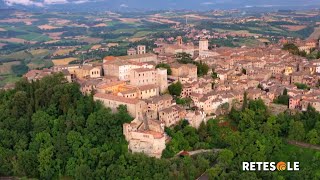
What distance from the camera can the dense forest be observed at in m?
25.1

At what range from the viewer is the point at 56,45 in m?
81.2

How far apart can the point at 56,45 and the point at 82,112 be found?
53984 millimetres

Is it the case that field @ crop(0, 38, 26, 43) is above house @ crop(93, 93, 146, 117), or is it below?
below

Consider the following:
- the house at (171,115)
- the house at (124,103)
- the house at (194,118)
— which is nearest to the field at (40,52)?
the house at (124,103)

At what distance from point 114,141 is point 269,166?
9.21 meters

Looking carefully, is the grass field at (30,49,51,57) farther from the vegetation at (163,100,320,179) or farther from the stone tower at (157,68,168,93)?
the vegetation at (163,100,320,179)

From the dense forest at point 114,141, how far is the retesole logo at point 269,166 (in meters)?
0.33

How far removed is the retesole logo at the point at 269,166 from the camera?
25344 mm

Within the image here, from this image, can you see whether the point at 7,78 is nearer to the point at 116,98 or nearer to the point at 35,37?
the point at 116,98

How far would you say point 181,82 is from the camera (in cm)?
3322

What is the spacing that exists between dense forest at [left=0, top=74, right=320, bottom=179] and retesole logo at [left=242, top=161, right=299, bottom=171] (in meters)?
0.33

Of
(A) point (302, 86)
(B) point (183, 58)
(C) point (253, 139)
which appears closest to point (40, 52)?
(B) point (183, 58)

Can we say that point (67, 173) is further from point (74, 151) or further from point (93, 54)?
point (93, 54)

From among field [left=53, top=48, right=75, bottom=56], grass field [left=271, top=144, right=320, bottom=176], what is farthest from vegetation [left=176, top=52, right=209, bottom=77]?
field [left=53, top=48, right=75, bottom=56]
